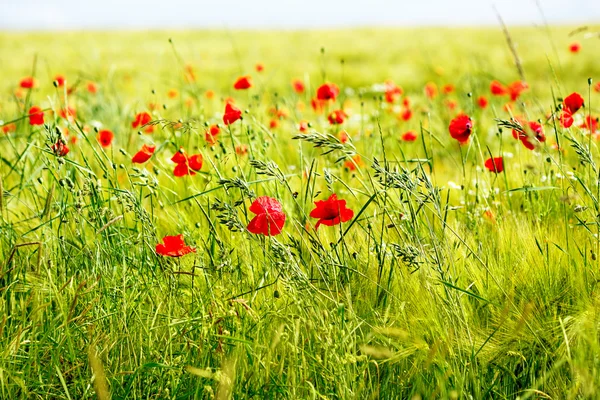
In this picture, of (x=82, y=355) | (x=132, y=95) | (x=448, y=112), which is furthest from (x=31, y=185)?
(x=132, y=95)

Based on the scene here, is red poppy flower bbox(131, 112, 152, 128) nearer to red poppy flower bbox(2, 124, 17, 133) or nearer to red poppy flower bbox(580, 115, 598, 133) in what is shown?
red poppy flower bbox(2, 124, 17, 133)

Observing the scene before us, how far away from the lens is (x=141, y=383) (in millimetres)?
1317

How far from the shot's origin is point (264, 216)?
1316 mm

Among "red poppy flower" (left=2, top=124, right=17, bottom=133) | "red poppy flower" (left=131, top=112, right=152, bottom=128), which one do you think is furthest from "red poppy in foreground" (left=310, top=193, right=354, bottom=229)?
"red poppy flower" (left=2, top=124, right=17, bottom=133)

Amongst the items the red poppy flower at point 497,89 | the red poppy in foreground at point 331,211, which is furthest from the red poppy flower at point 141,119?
the red poppy flower at point 497,89

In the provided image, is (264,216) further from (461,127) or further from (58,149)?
(461,127)

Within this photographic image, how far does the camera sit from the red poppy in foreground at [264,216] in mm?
1304

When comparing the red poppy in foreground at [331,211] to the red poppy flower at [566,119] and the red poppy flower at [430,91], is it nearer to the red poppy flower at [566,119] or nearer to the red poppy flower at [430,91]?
the red poppy flower at [566,119]

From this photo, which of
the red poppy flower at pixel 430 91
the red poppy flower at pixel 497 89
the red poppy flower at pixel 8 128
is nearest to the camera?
the red poppy flower at pixel 8 128

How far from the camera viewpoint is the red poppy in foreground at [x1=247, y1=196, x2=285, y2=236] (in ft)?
4.28

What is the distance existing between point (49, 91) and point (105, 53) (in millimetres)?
4117

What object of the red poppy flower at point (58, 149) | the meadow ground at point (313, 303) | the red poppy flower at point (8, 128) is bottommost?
the meadow ground at point (313, 303)

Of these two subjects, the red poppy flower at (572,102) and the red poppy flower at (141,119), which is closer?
the red poppy flower at (572,102)

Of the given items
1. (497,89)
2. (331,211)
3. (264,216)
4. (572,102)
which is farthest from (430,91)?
(264,216)
